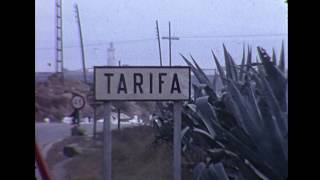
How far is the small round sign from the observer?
2938mm

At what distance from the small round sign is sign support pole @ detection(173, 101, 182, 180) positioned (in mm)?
381

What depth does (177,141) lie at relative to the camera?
9.96 feet

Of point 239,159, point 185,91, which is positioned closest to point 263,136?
point 239,159

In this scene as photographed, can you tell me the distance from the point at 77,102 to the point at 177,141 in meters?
0.45

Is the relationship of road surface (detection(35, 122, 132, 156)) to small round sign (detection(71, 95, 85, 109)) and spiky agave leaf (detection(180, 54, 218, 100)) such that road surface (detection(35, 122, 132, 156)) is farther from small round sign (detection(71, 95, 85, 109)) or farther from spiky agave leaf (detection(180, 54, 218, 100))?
spiky agave leaf (detection(180, 54, 218, 100))

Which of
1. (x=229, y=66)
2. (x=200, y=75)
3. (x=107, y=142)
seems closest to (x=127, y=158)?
(x=107, y=142)

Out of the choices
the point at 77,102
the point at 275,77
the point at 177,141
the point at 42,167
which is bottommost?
the point at 42,167

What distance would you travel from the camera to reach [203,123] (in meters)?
3.12

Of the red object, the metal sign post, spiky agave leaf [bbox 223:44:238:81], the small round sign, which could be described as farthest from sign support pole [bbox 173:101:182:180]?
the red object

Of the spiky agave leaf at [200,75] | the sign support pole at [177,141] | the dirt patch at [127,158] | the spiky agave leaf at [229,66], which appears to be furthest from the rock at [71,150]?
the spiky agave leaf at [229,66]

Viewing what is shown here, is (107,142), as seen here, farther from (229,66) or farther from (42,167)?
(229,66)
